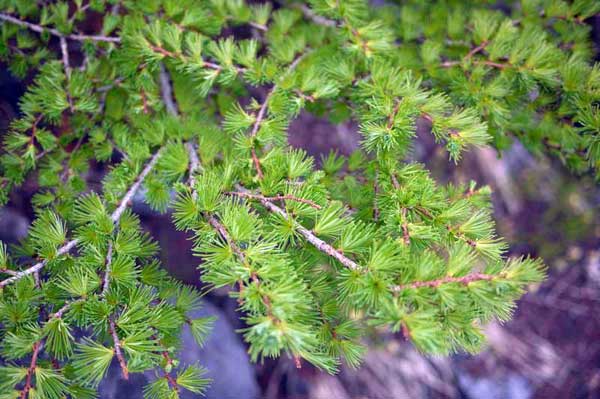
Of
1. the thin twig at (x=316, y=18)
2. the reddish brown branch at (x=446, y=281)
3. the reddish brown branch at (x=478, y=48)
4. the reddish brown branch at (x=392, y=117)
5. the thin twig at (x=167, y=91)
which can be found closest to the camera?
the reddish brown branch at (x=446, y=281)

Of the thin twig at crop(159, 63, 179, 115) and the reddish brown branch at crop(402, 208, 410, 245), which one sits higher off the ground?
the reddish brown branch at crop(402, 208, 410, 245)

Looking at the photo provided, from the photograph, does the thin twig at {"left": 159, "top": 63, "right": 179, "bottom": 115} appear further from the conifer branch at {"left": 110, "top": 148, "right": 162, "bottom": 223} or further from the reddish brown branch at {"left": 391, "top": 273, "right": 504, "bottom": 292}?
the reddish brown branch at {"left": 391, "top": 273, "right": 504, "bottom": 292}

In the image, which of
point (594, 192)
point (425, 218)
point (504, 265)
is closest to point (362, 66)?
point (425, 218)

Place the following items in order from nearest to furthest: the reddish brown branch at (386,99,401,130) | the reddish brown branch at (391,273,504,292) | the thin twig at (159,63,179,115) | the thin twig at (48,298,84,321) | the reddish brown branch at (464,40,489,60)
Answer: the reddish brown branch at (391,273,504,292) → the thin twig at (48,298,84,321) → the reddish brown branch at (386,99,401,130) → the reddish brown branch at (464,40,489,60) → the thin twig at (159,63,179,115)

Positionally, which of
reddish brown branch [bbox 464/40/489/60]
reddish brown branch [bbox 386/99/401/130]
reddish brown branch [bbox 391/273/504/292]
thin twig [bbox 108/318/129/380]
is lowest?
thin twig [bbox 108/318/129/380]

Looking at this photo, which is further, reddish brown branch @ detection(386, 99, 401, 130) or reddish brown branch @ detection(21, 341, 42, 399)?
reddish brown branch @ detection(386, 99, 401, 130)

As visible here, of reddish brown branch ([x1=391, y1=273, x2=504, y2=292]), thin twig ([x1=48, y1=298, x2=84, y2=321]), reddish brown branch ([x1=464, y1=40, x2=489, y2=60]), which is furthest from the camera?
reddish brown branch ([x1=464, y1=40, x2=489, y2=60])

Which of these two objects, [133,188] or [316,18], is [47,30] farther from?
[316,18]

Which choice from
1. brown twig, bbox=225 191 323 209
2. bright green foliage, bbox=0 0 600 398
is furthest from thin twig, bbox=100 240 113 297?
brown twig, bbox=225 191 323 209

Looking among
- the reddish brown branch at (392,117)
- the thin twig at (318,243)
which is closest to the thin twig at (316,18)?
the reddish brown branch at (392,117)

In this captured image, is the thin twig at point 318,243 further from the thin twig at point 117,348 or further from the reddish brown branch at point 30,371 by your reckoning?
the reddish brown branch at point 30,371
